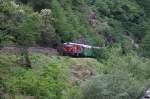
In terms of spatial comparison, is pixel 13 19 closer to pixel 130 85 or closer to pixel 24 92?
pixel 24 92

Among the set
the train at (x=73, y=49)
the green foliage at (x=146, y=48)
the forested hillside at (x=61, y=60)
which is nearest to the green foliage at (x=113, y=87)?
the forested hillside at (x=61, y=60)

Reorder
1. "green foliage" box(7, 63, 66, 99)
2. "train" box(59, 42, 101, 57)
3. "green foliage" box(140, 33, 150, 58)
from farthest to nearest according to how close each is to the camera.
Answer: "green foliage" box(140, 33, 150, 58), "train" box(59, 42, 101, 57), "green foliage" box(7, 63, 66, 99)

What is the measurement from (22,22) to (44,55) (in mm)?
7216

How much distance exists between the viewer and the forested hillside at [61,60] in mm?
35438

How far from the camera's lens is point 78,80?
47438 millimetres

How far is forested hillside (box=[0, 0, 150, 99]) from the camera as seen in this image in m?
35.4

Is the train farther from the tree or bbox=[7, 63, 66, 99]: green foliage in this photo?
bbox=[7, 63, 66, 99]: green foliage

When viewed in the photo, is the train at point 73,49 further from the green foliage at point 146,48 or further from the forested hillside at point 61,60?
the green foliage at point 146,48

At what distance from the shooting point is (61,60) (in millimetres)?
52000

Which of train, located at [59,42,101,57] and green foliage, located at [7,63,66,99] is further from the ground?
train, located at [59,42,101,57]

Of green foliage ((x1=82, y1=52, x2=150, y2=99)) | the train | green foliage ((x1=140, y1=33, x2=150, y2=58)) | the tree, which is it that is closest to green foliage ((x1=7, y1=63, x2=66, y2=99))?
the tree

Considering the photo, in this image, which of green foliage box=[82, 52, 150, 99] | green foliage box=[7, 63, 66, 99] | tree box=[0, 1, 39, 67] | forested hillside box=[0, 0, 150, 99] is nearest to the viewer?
green foliage box=[82, 52, 150, 99]

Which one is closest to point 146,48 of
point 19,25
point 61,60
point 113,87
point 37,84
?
point 61,60

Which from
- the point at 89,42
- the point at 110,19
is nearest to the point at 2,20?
the point at 89,42
